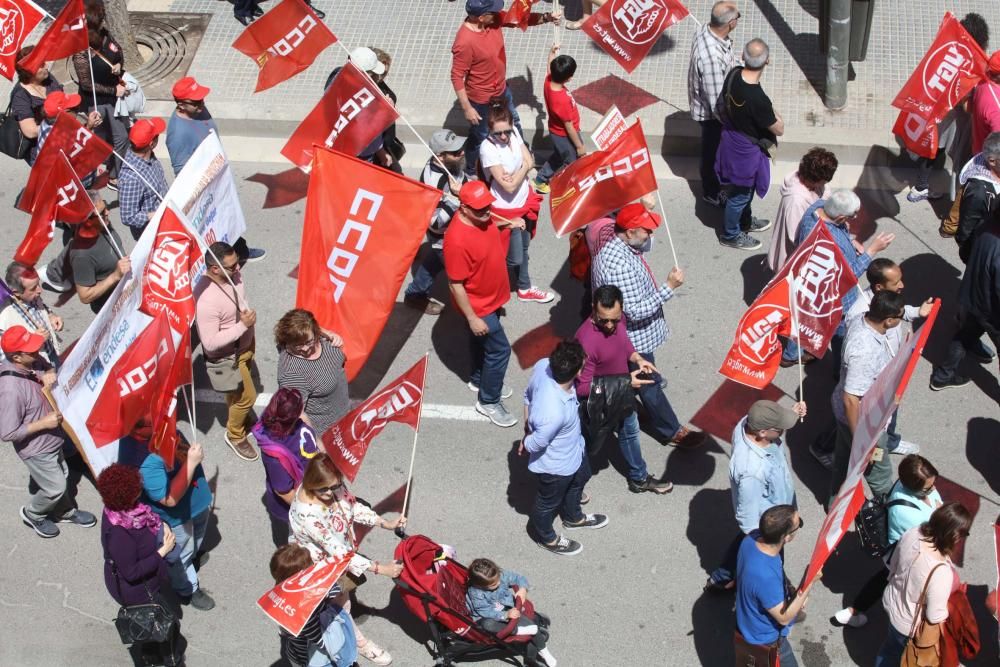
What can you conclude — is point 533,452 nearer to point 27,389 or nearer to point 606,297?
point 606,297

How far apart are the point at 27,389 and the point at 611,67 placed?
Answer: 7051 millimetres

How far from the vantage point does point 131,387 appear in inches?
266

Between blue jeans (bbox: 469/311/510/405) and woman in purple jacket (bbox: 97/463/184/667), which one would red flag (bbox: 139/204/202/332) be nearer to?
woman in purple jacket (bbox: 97/463/184/667)

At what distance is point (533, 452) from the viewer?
7082 mm

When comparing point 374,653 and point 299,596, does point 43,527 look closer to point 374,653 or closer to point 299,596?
point 374,653

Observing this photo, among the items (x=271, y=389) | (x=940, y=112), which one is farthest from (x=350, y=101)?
(x=940, y=112)

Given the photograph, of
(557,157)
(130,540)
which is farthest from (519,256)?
(130,540)

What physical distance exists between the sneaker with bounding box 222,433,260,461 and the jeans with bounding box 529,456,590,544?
2109 millimetres

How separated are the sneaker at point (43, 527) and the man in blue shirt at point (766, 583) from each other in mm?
4561

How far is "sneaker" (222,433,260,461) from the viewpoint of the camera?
8469 millimetres

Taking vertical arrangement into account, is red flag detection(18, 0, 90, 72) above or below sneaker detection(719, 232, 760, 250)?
above

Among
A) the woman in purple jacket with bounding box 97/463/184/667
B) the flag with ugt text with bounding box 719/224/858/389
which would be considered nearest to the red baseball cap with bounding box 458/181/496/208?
the flag with ugt text with bounding box 719/224/858/389

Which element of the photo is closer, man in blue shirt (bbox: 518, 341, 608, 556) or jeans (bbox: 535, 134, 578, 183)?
man in blue shirt (bbox: 518, 341, 608, 556)

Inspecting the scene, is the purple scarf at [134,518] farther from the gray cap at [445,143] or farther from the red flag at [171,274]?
the gray cap at [445,143]
